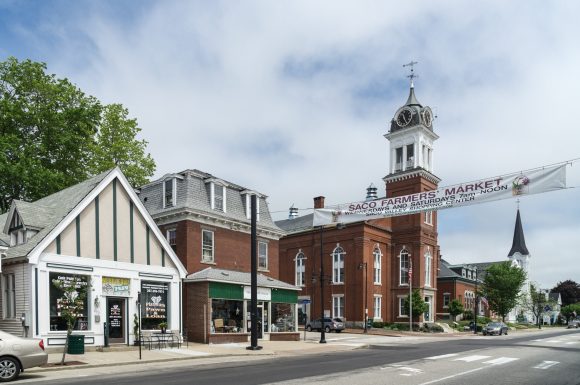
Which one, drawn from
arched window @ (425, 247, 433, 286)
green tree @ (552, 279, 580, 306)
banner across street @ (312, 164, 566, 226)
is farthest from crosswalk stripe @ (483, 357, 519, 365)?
green tree @ (552, 279, 580, 306)

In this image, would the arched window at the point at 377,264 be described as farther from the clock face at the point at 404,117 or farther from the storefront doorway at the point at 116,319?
the storefront doorway at the point at 116,319

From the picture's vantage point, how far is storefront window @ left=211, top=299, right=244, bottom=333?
2931 centimetres

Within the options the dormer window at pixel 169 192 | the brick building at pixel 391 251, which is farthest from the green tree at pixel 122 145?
the brick building at pixel 391 251

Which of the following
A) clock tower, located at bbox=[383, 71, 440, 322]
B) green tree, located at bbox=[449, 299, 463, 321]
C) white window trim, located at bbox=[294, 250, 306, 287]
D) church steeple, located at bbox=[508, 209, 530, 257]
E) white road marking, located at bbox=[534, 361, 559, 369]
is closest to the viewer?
white road marking, located at bbox=[534, 361, 559, 369]

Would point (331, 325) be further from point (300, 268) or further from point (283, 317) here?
point (300, 268)

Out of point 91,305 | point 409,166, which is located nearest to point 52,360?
point 91,305

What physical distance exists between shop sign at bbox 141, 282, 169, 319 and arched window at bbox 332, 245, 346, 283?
30.9 metres

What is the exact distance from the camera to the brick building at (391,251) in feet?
178

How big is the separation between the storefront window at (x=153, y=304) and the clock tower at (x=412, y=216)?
32328mm

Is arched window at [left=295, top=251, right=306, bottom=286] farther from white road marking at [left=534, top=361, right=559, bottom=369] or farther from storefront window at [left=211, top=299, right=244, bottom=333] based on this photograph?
white road marking at [left=534, top=361, right=559, bottom=369]

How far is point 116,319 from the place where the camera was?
25.0m

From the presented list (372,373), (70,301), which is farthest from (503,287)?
(70,301)

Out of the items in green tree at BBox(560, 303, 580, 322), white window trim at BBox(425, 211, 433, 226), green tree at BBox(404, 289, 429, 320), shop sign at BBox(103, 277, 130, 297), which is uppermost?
white window trim at BBox(425, 211, 433, 226)

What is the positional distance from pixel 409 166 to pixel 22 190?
37.3m
